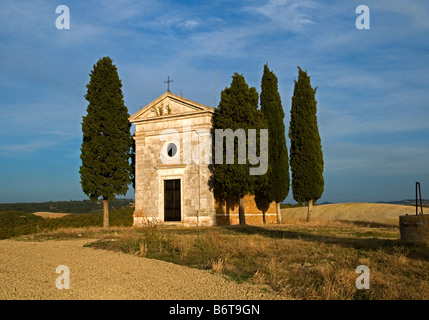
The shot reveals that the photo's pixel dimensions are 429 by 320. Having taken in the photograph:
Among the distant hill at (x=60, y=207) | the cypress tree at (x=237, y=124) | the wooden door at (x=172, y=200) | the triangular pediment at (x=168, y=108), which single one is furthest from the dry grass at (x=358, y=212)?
the distant hill at (x=60, y=207)

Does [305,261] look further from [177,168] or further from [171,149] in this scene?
[171,149]

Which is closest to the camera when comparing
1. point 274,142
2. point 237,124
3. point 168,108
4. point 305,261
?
point 305,261

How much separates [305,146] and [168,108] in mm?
7946

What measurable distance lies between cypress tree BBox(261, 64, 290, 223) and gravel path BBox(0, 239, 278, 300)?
13.5m

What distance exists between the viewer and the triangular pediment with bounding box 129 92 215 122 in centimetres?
2242

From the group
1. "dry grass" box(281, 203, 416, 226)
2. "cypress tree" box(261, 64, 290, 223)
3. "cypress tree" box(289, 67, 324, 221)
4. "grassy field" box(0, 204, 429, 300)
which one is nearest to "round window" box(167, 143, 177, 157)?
"cypress tree" box(261, 64, 290, 223)

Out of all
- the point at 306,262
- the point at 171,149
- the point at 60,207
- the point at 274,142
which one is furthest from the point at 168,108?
the point at 60,207

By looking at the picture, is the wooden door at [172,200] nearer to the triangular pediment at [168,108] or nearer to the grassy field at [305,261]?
the triangular pediment at [168,108]

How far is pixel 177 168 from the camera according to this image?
22766mm

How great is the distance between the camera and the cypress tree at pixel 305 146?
23188 millimetres

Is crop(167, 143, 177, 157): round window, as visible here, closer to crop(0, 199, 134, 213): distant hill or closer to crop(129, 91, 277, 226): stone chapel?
crop(129, 91, 277, 226): stone chapel

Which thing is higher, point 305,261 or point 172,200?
point 172,200

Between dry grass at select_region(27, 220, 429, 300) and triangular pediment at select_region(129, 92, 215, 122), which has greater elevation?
triangular pediment at select_region(129, 92, 215, 122)
